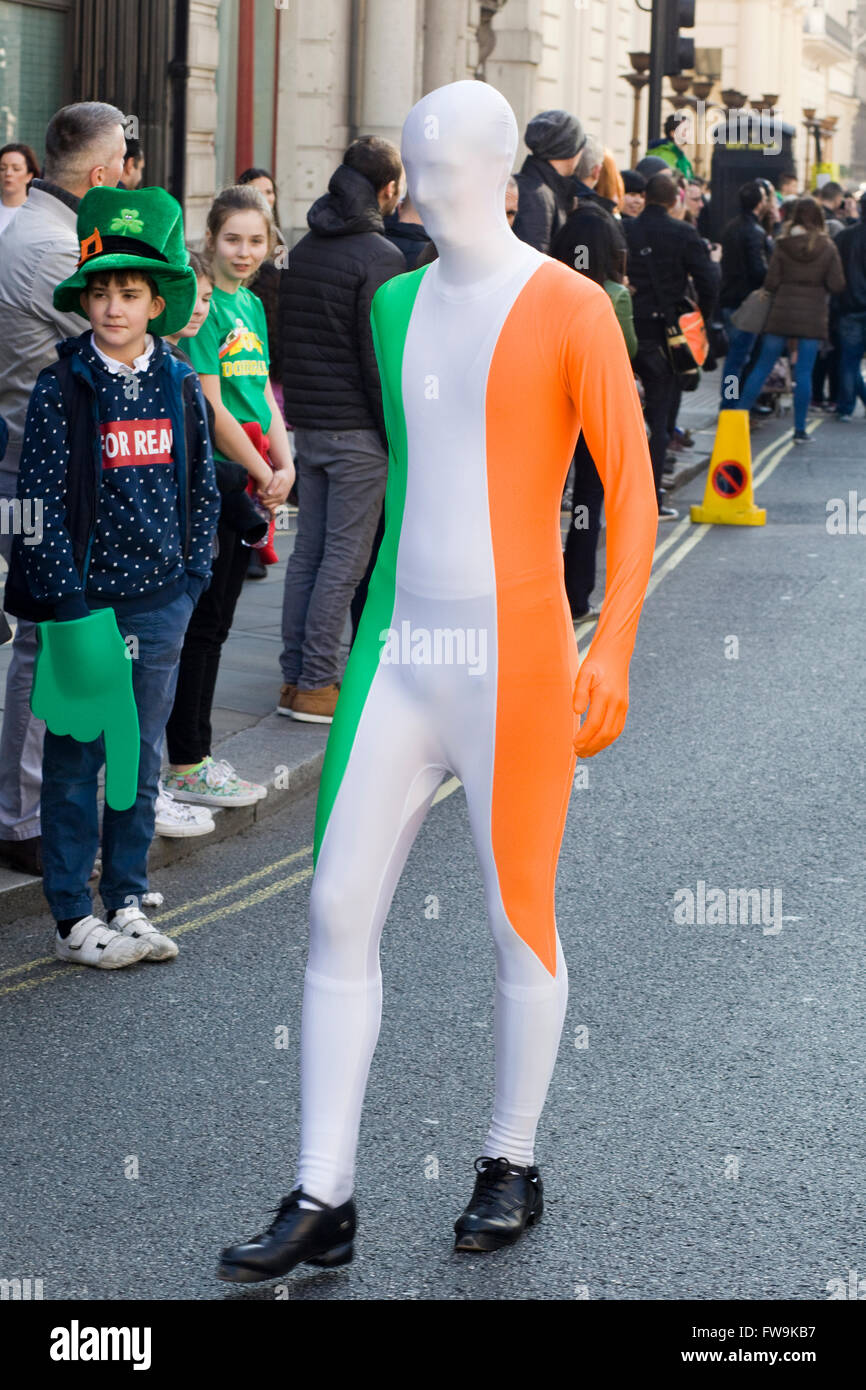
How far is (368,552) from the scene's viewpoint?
300 inches

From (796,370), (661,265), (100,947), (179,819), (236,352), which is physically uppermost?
(236,352)

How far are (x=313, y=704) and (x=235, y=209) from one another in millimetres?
1916

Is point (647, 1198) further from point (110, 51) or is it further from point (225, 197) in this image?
point (110, 51)

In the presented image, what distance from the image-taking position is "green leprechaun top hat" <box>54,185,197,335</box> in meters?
4.82

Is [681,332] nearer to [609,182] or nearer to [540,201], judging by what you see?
[609,182]

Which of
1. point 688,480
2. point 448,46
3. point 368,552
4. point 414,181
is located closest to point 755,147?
point 448,46

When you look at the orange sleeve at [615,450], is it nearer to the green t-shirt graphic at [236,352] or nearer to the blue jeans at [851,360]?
the green t-shirt graphic at [236,352]

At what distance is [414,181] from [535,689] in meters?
0.89

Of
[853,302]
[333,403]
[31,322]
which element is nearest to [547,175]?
[333,403]

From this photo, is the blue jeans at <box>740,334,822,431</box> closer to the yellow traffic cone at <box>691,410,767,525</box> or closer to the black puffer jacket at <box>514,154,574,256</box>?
the yellow traffic cone at <box>691,410,767,525</box>

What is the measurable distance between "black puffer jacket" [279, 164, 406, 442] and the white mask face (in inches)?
→ 149

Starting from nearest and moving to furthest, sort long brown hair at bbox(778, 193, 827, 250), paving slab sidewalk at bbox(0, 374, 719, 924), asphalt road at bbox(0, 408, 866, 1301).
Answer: asphalt road at bbox(0, 408, 866, 1301) → paving slab sidewalk at bbox(0, 374, 719, 924) → long brown hair at bbox(778, 193, 827, 250)

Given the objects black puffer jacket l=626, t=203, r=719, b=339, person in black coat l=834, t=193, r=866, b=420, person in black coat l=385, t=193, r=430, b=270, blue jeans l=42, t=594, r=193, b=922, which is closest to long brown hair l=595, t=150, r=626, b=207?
black puffer jacket l=626, t=203, r=719, b=339

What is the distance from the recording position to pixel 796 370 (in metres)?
17.2
